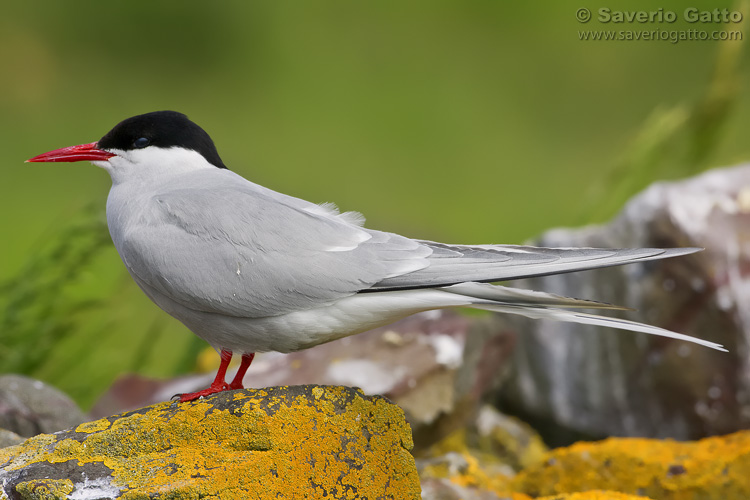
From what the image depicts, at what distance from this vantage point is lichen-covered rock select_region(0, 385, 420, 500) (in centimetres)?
210

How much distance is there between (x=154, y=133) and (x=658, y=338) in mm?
2644

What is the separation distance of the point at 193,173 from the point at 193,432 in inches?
31.9

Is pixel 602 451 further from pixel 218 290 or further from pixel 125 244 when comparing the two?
pixel 125 244

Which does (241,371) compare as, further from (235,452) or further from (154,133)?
(154,133)

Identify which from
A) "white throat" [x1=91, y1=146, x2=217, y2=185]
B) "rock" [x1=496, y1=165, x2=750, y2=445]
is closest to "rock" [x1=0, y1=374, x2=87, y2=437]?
"white throat" [x1=91, y1=146, x2=217, y2=185]

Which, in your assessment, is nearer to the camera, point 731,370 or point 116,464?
point 116,464

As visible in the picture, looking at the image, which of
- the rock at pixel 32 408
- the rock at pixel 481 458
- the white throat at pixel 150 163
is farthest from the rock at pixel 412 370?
the white throat at pixel 150 163

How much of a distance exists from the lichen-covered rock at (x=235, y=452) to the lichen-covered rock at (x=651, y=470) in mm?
987

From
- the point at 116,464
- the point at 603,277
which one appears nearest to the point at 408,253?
the point at 116,464

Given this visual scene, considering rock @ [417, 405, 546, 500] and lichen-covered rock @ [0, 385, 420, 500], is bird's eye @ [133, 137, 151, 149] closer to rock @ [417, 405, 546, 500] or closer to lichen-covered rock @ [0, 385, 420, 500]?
lichen-covered rock @ [0, 385, 420, 500]

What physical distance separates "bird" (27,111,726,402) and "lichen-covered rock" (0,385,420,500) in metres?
0.16

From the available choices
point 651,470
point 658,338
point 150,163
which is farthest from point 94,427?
point 658,338

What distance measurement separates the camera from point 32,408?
10.1 ft

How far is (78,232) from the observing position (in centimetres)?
418
